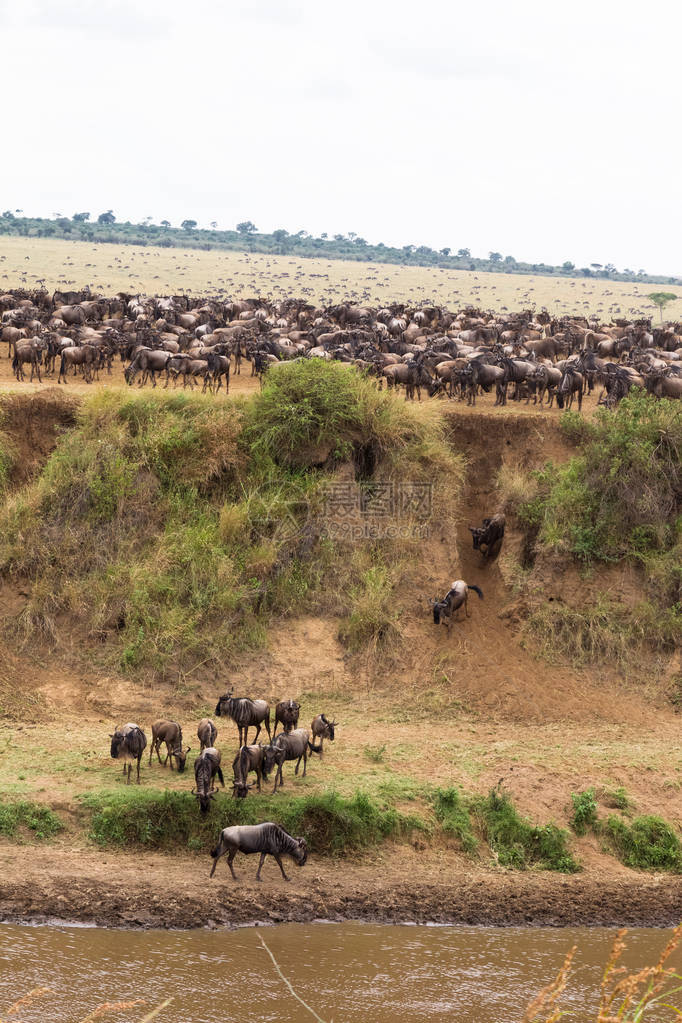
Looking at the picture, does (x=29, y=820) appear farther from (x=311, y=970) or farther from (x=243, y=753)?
(x=311, y=970)

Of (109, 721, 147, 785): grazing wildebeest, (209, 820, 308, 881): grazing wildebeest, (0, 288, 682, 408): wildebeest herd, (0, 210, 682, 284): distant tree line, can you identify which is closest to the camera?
(209, 820, 308, 881): grazing wildebeest

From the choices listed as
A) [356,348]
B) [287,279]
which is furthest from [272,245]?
[356,348]

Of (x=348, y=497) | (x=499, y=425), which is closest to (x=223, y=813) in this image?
(x=348, y=497)

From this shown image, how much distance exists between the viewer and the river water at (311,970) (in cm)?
991

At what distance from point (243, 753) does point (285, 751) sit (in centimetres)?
81

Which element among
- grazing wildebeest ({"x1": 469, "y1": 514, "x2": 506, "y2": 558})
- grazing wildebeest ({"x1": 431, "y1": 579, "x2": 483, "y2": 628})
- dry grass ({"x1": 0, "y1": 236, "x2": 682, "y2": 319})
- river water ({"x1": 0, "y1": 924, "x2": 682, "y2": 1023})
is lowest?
river water ({"x1": 0, "y1": 924, "x2": 682, "y2": 1023})

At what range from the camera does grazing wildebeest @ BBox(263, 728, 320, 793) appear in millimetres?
13312

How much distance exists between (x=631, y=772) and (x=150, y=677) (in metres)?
7.56

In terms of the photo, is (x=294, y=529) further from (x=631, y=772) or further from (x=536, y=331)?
(x=536, y=331)

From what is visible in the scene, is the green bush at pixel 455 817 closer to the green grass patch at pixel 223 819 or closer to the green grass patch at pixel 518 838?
the green grass patch at pixel 518 838

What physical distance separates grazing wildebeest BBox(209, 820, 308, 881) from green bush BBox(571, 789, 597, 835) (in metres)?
3.91

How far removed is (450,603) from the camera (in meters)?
17.7

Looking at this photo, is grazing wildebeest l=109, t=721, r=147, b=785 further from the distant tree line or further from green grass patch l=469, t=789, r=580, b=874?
the distant tree line

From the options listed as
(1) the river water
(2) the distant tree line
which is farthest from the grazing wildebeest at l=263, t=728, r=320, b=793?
(2) the distant tree line
